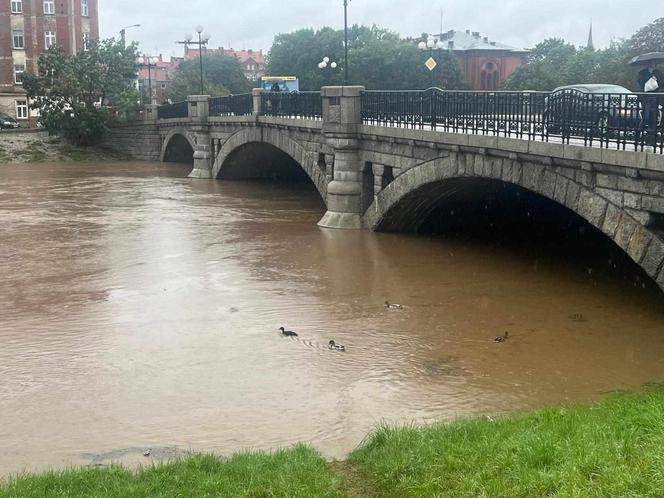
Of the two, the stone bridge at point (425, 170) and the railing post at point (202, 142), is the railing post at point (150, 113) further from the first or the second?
the stone bridge at point (425, 170)

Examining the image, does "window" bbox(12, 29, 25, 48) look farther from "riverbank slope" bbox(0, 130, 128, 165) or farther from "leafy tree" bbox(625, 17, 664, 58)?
"leafy tree" bbox(625, 17, 664, 58)

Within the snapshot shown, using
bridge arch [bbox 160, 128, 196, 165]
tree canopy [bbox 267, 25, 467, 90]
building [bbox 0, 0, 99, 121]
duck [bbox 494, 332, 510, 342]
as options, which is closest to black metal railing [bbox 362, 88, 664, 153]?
duck [bbox 494, 332, 510, 342]

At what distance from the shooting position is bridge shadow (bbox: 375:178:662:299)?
2014 centimetres

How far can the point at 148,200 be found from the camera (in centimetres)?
3366

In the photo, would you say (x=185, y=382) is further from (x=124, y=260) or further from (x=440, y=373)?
(x=124, y=260)

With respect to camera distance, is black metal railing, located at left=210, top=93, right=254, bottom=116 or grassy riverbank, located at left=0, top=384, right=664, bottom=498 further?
black metal railing, located at left=210, top=93, right=254, bottom=116

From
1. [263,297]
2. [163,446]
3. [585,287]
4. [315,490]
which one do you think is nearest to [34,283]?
[263,297]

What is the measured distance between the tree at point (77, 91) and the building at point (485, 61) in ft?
142

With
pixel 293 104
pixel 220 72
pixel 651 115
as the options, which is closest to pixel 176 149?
pixel 293 104

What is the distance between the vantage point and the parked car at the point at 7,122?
62.0m

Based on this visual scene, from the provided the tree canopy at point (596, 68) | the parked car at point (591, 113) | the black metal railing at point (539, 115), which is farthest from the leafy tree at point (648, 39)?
the parked car at point (591, 113)

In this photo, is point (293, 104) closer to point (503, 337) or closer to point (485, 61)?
point (503, 337)

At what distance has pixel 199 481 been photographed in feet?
25.0

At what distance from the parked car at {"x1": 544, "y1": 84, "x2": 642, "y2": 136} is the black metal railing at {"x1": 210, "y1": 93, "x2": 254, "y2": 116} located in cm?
2200
